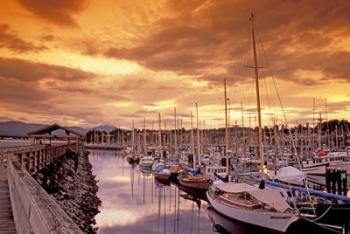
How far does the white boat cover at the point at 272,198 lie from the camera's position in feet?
69.9

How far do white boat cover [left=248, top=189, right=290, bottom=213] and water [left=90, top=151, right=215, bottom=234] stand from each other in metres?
6.22

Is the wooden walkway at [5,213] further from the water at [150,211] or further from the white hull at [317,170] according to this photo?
the white hull at [317,170]

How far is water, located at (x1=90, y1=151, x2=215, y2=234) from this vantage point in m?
28.9

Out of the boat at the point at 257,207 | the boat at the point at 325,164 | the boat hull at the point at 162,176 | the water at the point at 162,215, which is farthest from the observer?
the boat hull at the point at 162,176

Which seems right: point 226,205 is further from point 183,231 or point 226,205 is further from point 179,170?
point 179,170

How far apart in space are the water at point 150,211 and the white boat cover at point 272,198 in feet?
20.4

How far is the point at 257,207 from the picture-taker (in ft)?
74.7

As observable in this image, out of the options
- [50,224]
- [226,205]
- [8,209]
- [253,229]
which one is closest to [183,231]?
[226,205]

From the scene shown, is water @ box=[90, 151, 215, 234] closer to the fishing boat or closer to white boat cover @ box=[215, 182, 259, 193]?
the fishing boat

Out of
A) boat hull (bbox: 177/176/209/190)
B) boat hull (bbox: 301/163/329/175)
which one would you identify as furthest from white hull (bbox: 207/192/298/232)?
boat hull (bbox: 301/163/329/175)

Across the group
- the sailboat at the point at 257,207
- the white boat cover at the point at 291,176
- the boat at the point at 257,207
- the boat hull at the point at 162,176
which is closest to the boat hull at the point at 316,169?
the white boat cover at the point at 291,176

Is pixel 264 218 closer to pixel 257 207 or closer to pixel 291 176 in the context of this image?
pixel 257 207

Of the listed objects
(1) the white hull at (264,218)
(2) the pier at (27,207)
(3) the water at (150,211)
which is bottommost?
(3) the water at (150,211)

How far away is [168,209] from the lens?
3562cm
